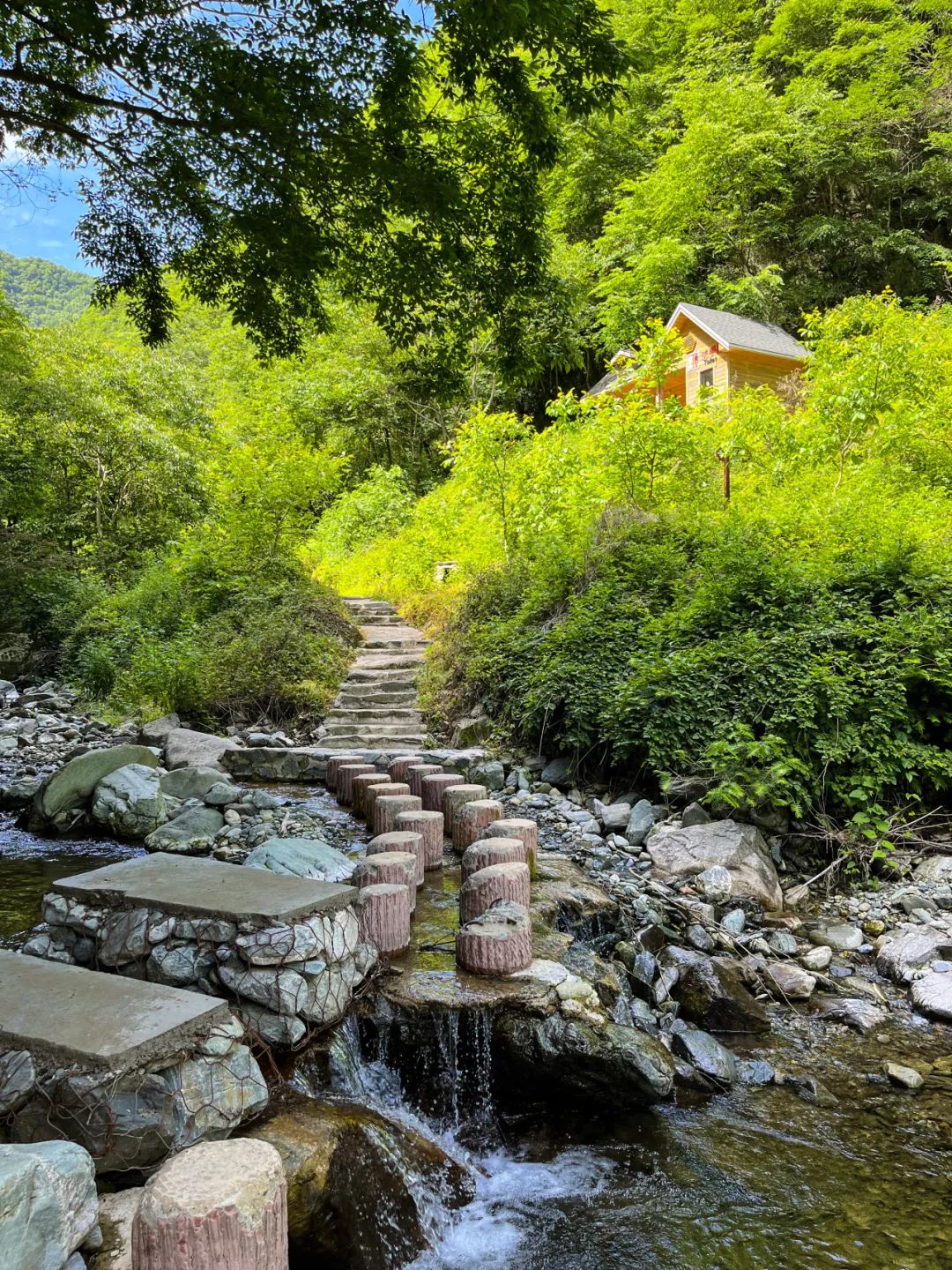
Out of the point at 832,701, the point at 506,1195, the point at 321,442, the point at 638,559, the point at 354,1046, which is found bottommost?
the point at 506,1195

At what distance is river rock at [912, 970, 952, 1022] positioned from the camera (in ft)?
13.5

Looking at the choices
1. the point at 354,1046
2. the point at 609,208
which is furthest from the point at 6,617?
the point at 609,208

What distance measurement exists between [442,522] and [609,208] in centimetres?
1817

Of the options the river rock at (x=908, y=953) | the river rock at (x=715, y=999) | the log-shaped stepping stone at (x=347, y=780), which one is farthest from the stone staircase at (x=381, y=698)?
the river rock at (x=908, y=953)

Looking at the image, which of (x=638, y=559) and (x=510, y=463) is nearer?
(x=638, y=559)

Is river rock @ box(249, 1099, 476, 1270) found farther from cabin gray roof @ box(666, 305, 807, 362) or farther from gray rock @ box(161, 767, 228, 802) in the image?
cabin gray roof @ box(666, 305, 807, 362)

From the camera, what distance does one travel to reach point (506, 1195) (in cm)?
293

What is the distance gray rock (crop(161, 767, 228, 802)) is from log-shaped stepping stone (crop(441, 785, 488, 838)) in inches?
89.4

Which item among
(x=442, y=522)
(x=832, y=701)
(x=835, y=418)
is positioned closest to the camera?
(x=832, y=701)

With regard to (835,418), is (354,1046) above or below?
below

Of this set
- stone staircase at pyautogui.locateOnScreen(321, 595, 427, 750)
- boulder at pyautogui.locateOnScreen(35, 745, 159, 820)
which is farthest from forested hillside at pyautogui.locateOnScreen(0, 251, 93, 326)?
boulder at pyautogui.locateOnScreen(35, 745, 159, 820)

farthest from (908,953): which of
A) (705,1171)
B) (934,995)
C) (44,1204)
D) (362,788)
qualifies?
(44,1204)

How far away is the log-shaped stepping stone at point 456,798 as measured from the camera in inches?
241

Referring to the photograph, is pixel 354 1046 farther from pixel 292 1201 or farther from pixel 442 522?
pixel 442 522
